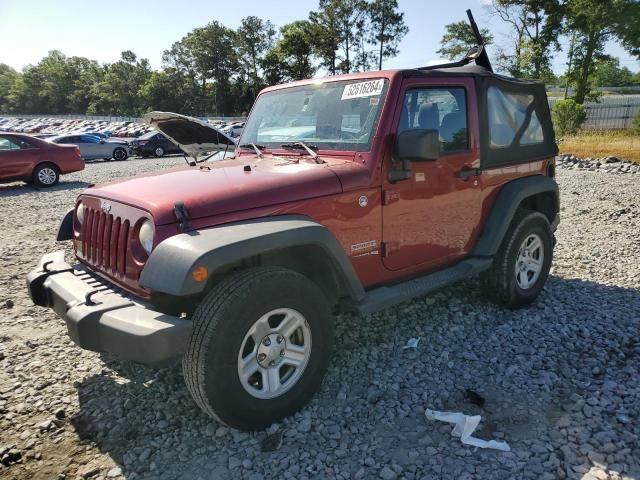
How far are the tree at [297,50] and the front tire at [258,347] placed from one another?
54.7 meters

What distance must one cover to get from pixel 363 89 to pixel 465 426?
231 cm

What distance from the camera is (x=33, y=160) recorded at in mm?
12500

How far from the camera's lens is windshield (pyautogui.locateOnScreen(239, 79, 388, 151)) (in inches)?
132

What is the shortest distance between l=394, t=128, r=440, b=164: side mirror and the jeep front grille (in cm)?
178

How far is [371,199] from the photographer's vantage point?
10.7 ft

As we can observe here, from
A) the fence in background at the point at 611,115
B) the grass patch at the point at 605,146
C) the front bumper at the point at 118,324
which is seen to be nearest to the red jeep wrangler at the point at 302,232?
the front bumper at the point at 118,324

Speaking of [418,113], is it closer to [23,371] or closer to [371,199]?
[371,199]

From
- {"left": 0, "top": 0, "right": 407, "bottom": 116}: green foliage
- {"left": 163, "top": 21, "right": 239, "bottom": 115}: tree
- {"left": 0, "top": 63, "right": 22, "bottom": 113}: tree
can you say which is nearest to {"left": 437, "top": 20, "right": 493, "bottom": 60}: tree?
{"left": 0, "top": 0, "right": 407, "bottom": 116}: green foliage

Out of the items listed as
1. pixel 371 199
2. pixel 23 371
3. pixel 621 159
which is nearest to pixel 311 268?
pixel 371 199

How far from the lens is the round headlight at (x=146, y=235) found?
2.66 meters

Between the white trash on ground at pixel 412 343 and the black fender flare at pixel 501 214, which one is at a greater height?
the black fender flare at pixel 501 214

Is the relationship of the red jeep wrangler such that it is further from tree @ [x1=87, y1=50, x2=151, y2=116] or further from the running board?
tree @ [x1=87, y1=50, x2=151, y2=116]

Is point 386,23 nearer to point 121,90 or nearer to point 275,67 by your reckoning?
point 275,67

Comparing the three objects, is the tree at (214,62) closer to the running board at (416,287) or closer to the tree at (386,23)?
the tree at (386,23)
